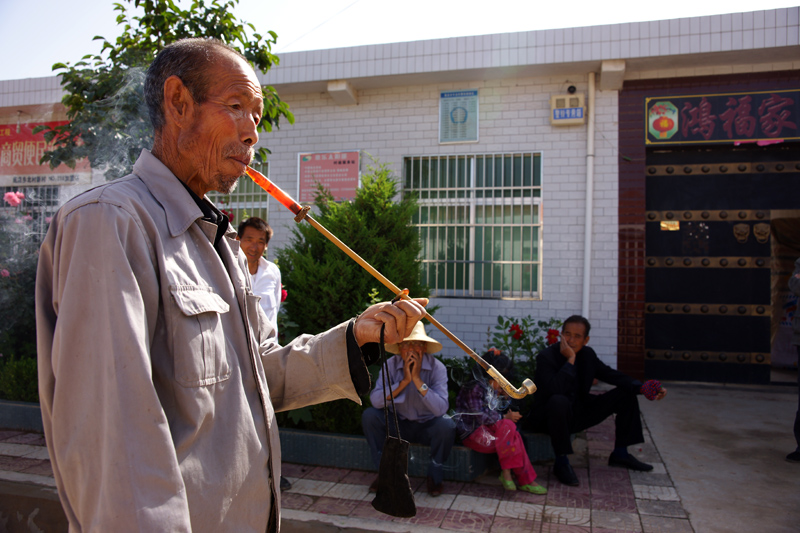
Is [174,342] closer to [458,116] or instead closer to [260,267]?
[260,267]

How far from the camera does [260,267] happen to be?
4.29m

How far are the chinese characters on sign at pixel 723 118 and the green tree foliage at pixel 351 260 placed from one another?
408 centimetres

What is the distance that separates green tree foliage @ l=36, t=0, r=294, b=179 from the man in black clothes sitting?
324cm

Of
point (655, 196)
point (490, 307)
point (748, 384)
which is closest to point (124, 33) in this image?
point (490, 307)

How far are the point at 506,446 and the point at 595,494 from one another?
70cm

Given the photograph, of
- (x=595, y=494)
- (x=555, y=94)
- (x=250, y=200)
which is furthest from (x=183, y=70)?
(x=250, y=200)

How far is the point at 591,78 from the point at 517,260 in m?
2.66

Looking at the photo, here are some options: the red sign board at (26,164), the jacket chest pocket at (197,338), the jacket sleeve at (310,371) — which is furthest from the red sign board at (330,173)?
the jacket chest pocket at (197,338)

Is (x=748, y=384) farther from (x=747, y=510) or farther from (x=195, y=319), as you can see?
(x=195, y=319)

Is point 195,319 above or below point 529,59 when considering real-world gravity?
below

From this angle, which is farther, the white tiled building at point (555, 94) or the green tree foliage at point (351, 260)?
the white tiled building at point (555, 94)

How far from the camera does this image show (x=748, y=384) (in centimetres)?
732

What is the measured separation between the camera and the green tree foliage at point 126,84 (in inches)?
179

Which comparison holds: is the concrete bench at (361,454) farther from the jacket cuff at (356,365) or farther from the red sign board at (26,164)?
the red sign board at (26,164)
